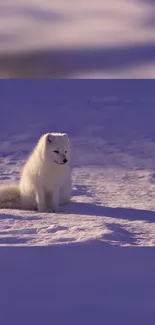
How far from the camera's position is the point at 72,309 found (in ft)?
8.54

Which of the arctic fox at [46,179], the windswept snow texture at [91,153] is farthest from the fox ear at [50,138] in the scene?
the windswept snow texture at [91,153]

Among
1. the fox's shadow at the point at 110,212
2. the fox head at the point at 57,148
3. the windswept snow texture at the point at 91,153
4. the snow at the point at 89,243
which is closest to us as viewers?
the snow at the point at 89,243

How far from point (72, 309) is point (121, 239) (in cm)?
107

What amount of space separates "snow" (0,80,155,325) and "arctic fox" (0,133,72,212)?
171 mm

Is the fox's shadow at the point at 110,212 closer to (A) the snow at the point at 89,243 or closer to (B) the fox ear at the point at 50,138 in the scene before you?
(A) the snow at the point at 89,243

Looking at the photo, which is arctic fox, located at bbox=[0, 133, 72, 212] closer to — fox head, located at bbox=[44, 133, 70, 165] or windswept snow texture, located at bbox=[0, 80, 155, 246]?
fox head, located at bbox=[44, 133, 70, 165]

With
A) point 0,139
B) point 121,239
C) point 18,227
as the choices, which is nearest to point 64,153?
point 18,227

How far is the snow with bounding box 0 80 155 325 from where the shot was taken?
263 cm

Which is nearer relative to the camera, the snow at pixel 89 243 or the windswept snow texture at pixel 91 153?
the snow at pixel 89 243

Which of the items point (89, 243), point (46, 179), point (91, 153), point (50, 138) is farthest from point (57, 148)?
point (91, 153)

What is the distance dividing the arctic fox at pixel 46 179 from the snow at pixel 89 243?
0.17 metres

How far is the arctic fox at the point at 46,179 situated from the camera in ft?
16.5

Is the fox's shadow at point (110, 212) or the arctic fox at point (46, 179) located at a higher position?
the arctic fox at point (46, 179)

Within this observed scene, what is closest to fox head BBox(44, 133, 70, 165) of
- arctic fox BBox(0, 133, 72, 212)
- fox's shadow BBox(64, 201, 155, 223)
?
arctic fox BBox(0, 133, 72, 212)
